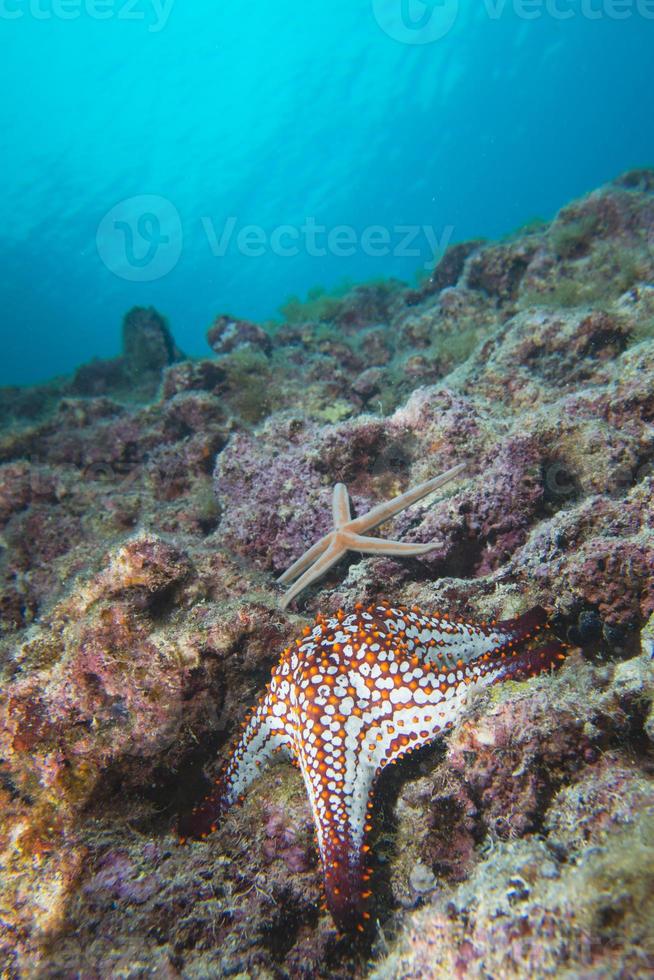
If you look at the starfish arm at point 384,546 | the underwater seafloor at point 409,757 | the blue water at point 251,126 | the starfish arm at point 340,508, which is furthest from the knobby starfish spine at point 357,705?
the blue water at point 251,126

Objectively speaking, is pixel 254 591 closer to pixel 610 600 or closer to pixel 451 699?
pixel 451 699

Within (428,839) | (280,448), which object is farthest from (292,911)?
(280,448)

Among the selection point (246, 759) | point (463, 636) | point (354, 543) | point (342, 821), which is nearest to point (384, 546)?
point (354, 543)

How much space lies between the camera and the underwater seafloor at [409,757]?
75.4 inches

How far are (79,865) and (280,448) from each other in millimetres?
4291

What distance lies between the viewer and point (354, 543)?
4.05 meters

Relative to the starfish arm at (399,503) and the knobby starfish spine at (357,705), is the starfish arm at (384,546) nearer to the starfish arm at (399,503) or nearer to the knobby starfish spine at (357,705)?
the starfish arm at (399,503)

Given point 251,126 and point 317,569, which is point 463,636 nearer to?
point 317,569

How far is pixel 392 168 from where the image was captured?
9062 centimetres

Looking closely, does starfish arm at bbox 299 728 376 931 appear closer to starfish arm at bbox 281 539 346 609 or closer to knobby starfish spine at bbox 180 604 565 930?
knobby starfish spine at bbox 180 604 565 930

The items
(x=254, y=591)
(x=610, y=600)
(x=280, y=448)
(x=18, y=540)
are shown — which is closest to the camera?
(x=610, y=600)

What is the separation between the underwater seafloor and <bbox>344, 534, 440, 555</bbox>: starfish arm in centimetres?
27

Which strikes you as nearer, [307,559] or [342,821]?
[342,821]

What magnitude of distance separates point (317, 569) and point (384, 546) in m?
0.61
